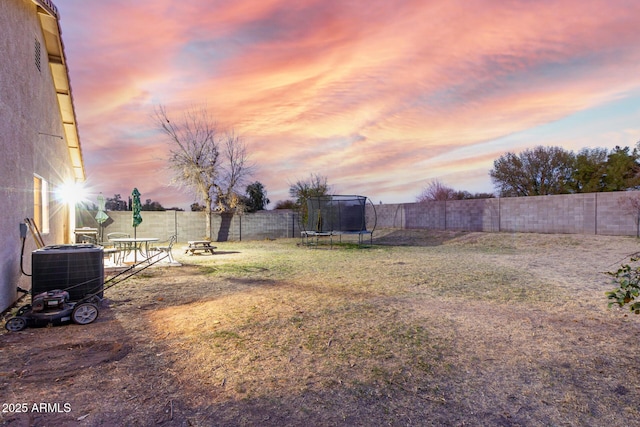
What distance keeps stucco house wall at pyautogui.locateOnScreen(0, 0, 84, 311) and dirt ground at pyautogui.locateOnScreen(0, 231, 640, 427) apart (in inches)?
56.5

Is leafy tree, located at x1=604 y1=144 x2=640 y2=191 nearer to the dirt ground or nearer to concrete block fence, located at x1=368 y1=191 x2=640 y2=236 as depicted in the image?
concrete block fence, located at x1=368 y1=191 x2=640 y2=236

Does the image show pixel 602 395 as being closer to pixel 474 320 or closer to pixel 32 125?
pixel 474 320

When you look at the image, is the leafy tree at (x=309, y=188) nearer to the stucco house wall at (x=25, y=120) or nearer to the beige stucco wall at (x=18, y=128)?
the stucco house wall at (x=25, y=120)

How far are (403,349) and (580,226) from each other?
14.9 metres

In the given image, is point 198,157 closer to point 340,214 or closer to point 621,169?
point 340,214

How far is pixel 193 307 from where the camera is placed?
4.70m

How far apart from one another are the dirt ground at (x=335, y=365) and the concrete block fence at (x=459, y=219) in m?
10.8

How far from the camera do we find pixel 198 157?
18.5 meters

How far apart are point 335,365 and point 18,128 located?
18.1ft

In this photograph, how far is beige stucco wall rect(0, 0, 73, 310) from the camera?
4184mm

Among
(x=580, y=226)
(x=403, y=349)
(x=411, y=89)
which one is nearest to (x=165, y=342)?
(x=403, y=349)

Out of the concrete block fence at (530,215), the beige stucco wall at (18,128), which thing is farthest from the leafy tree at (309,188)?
the beige stucco wall at (18,128)

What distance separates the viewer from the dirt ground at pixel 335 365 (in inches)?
83.2

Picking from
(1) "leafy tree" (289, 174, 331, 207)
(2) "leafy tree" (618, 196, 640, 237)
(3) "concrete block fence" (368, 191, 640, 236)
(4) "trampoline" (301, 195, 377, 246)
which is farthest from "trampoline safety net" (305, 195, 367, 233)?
(2) "leafy tree" (618, 196, 640, 237)
